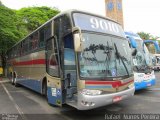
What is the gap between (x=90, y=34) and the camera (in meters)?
7.25

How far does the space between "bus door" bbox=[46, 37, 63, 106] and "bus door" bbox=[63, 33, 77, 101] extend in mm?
277

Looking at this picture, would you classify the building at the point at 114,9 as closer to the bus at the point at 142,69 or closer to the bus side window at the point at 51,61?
the bus at the point at 142,69

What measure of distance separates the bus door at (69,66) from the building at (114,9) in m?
41.3

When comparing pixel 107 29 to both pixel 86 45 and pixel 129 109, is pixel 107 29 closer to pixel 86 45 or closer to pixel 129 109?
pixel 86 45

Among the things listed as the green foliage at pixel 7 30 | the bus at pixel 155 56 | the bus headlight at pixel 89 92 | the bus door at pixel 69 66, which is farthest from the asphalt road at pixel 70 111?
the green foliage at pixel 7 30

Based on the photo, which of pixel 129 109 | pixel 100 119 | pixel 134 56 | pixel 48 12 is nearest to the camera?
pixel 100 119

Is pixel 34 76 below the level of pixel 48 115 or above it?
above

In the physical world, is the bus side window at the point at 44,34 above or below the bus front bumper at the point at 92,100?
above

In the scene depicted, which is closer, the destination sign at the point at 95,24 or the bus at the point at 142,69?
the destination sign at the point at 95,24

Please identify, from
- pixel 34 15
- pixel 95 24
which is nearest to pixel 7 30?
pixel 34 15

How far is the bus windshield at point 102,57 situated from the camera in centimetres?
690

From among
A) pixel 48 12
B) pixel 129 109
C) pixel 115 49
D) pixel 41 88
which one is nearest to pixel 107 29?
pixel 115 49

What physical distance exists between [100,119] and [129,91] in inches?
57.2

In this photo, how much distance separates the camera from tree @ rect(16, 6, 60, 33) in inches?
1437
